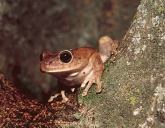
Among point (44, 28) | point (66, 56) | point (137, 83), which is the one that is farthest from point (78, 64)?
point (44, 28)

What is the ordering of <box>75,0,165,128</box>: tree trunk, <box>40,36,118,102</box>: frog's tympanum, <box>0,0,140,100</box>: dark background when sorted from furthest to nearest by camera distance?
<box>0,0,140,100</box>: dark background < <box>40,36,118,102</box>: frog's tympanum < <box>75,0,165,128</box>: tree trunk

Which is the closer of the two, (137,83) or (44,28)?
(137,83)

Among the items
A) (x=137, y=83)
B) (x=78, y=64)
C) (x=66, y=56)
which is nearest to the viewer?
(x=137, y=83)

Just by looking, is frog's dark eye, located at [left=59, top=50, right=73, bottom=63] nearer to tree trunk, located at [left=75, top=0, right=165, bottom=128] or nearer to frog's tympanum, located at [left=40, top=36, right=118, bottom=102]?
frog's tympanum, located at [left=40, top=36, right=118, bottom=102]

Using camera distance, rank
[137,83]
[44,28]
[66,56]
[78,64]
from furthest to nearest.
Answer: [44,28]
[78,64]
[66,56]
[137,83]

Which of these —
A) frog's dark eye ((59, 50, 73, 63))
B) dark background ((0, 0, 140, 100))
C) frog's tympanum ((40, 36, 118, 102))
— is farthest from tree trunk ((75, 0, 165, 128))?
dark background ((0, 0, 140, 100))

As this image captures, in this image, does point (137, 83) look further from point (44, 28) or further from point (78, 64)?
point (44, 28)

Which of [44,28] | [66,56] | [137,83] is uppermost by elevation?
[44,28]
